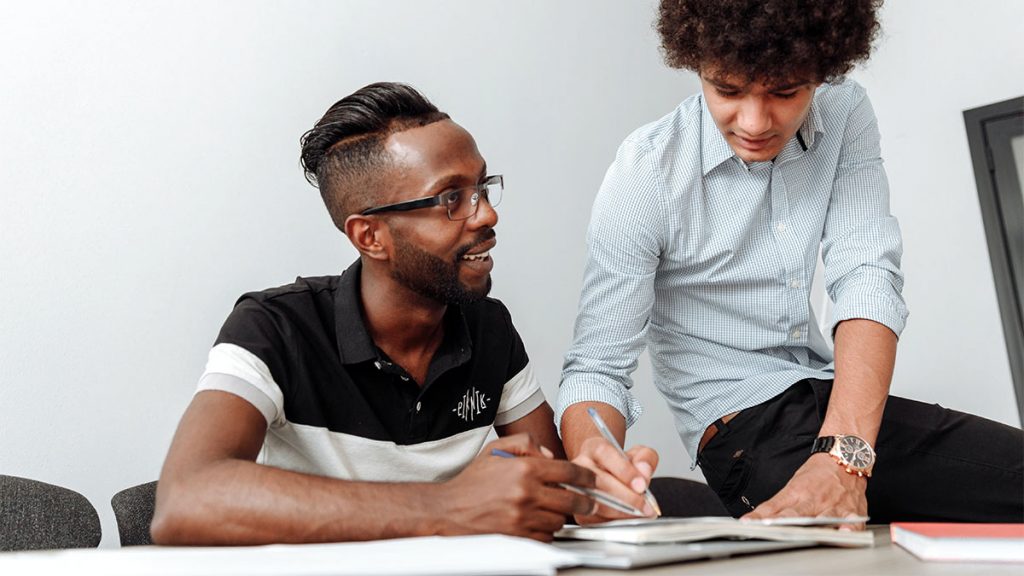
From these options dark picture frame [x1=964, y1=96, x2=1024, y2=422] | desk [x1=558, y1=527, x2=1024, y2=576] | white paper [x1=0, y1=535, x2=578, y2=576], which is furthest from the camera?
dark picture frame [x1=964, y1=96, x2=1024, y2=422]

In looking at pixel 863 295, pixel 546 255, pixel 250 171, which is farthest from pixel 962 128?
pixel 250 171

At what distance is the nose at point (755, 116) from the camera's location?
1.51 m

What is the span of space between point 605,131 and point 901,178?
3.95 feet

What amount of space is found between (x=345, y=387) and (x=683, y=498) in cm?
152

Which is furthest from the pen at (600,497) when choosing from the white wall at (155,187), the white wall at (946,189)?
the white wall at (946,189)

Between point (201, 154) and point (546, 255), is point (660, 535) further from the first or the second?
point (546, 255)

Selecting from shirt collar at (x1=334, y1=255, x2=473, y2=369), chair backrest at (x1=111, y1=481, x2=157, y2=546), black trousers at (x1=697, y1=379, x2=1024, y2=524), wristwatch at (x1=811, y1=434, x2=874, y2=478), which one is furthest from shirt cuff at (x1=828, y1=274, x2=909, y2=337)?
chair backrest at (x1=111, y1=481, x2=157, y2=546)

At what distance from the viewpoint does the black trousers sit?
1543 millimetres

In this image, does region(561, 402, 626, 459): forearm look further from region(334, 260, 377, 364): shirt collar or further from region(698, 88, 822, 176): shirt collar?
region(698, 88, 822, 176): shirt collar

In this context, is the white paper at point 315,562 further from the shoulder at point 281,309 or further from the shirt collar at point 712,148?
the shirt collar at point 712,148

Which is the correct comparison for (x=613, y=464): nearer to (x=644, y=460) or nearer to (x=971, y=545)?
(x=644, y=460)

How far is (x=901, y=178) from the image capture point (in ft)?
11.8

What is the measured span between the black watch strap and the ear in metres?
0.76

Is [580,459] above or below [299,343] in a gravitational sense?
below
